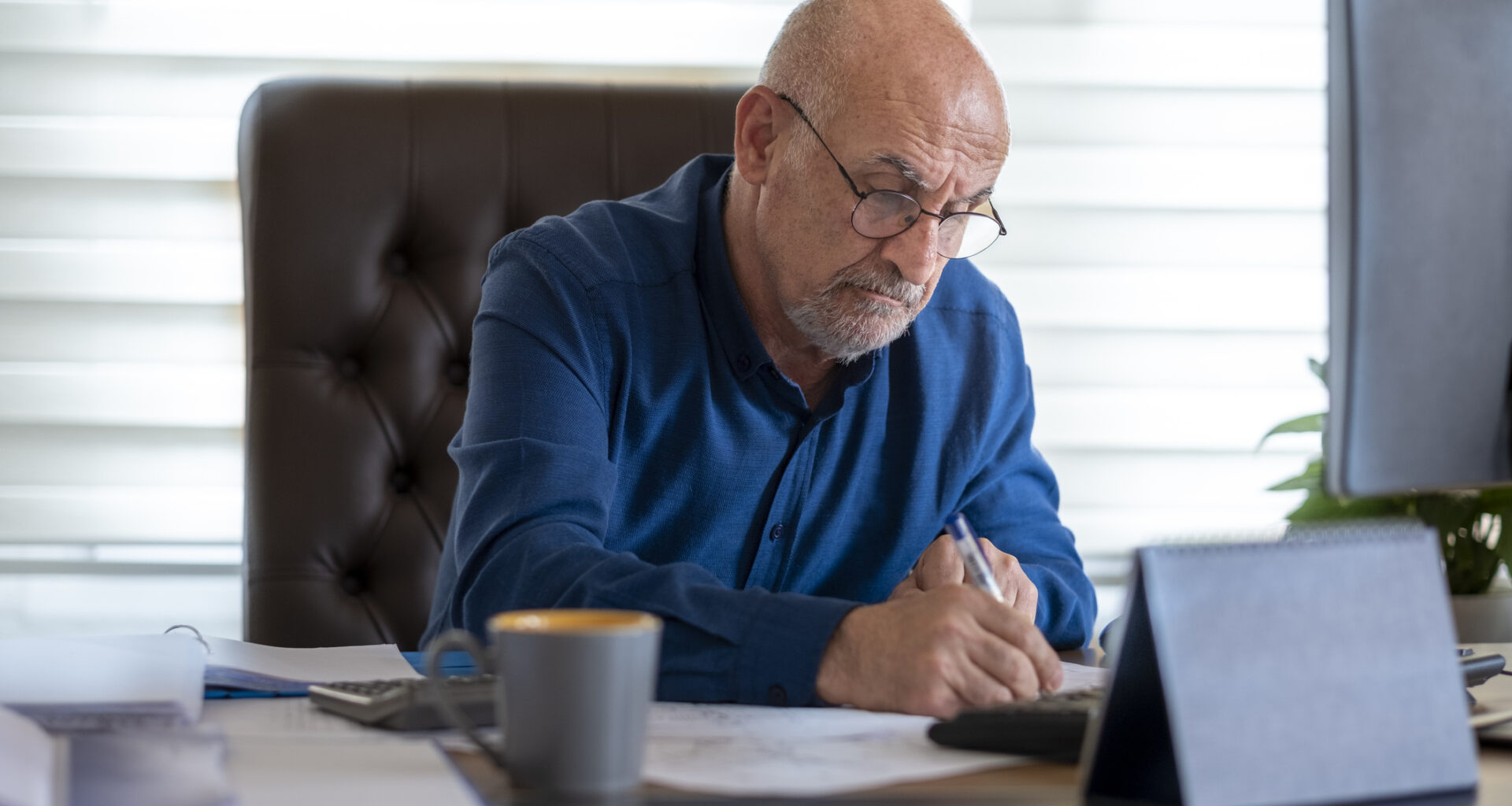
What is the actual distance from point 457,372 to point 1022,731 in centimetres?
105

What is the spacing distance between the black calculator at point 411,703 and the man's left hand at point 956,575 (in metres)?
0.39

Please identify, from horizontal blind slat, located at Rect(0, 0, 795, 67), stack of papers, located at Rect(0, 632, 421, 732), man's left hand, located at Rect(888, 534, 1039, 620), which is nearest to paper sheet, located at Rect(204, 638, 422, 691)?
stack of papers, located at Rect(0, 632, 421, 732)

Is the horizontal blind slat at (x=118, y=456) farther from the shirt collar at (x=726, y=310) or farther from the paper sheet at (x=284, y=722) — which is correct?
the paper sheet at (x=284, y=722)

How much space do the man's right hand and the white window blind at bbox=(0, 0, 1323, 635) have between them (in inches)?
45.3

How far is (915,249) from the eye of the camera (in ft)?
4.17

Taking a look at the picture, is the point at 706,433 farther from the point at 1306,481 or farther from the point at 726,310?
the point at 1306,481

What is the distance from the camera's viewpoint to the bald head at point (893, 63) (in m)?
1.26

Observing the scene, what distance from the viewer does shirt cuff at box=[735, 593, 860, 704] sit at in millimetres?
839

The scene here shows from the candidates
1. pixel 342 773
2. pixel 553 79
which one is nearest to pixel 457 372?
pixel 553 79

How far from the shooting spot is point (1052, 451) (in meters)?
1.94

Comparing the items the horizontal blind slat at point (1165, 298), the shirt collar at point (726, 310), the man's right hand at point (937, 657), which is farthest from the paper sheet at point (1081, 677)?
the horizontal blind slat at point (1165, 298)

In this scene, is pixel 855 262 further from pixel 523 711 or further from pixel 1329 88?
pixel 523 711

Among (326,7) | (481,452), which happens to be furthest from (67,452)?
(481,452)

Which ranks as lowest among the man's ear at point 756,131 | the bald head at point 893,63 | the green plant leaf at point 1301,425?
the green plant leaf at point 1301,425
